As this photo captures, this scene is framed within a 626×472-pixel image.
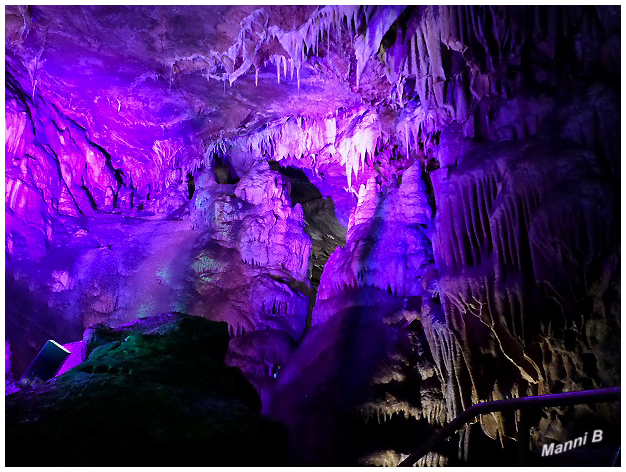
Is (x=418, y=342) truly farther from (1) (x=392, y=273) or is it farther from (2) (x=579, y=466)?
(2) (x=579, y=466)

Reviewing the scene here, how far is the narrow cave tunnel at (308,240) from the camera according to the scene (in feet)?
14.4

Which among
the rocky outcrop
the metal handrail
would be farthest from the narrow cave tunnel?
the metal handrail

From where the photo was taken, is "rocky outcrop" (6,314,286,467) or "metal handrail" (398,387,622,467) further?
"rocky outcrop" (6,314,286,467)

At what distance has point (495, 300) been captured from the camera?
5.21m

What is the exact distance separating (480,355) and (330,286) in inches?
140

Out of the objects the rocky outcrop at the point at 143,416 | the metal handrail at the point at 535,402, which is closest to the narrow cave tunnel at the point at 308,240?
the rocky outcrop at the point at 143,416

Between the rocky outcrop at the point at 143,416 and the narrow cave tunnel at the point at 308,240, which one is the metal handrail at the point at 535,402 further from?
the rocky outcrop at the point at 143,416

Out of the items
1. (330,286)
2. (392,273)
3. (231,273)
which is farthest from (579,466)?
(231,273)

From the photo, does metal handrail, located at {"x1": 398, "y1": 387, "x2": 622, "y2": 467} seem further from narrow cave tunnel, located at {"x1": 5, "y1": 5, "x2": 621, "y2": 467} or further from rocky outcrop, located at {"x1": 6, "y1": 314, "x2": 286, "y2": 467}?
rocky outcrop, located at {"x1": 6, "y1": 314, "x2": 286, "y2": 467}

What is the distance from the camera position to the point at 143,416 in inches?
142

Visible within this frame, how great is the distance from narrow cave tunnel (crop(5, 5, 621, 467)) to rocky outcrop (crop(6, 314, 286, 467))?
0.08 ft

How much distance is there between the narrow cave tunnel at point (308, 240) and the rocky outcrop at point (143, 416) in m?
0.02

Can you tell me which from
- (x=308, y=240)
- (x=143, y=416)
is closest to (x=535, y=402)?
(x=143, y=416)

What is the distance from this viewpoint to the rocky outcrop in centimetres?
315
